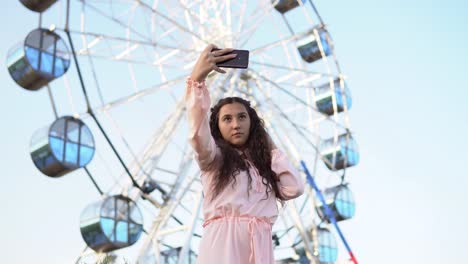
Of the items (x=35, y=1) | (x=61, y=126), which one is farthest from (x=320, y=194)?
(x=35, y=1)

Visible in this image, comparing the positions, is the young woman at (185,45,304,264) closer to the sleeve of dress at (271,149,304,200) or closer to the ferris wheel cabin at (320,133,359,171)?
the sleeve of dress at (271,149,304,200)

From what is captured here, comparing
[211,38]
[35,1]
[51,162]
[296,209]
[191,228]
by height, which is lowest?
[296,209]

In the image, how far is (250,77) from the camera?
15602mm

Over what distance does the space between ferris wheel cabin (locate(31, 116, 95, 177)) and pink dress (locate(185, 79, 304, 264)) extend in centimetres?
1003

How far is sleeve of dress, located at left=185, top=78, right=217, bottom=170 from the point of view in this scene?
2.34 m

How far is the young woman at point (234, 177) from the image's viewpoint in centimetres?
234

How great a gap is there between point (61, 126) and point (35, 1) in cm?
234

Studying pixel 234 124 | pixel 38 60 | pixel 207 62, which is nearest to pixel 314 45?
pixel 38 60

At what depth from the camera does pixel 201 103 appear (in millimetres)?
2363

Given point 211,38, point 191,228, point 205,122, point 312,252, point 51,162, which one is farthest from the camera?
point 312,252

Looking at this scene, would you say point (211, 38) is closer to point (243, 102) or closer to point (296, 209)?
point (296, 209)

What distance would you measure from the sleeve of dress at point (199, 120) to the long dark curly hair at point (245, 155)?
99 millimetres

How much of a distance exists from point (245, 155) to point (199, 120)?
0.34 m

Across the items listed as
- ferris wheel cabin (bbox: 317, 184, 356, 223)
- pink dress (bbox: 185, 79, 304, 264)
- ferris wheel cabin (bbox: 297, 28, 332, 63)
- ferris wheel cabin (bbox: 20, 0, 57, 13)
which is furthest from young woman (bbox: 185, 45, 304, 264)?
ferris wheel cabin (bbox: 317, 184, 356, 223)
